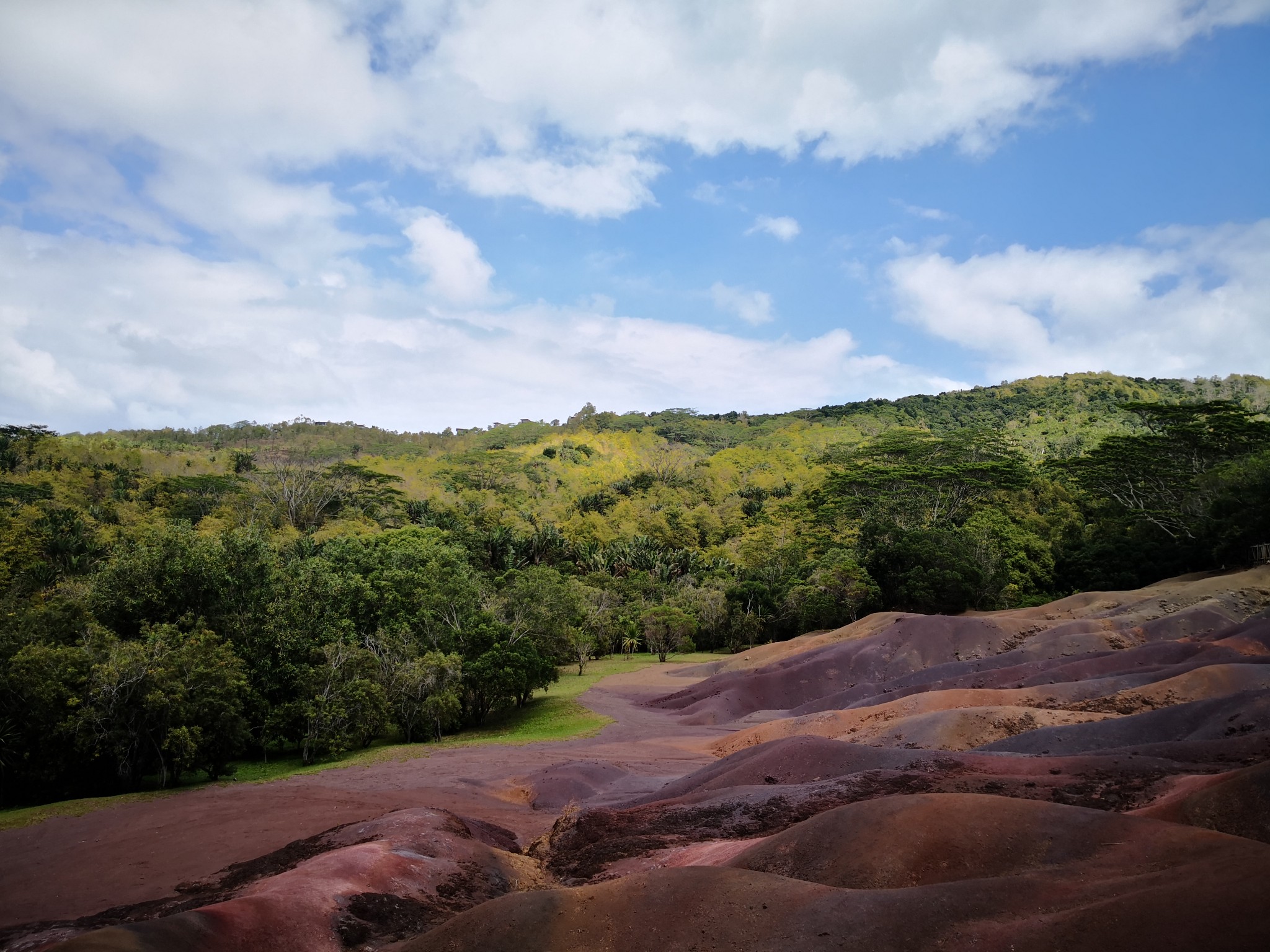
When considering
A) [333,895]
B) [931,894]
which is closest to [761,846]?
[931,894]

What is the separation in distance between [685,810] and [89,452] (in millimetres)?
80261

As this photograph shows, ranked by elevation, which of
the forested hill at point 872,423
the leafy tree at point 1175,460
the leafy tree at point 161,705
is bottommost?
the leafy tree at point 161,705

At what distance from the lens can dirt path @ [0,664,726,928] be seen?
13.6 meters

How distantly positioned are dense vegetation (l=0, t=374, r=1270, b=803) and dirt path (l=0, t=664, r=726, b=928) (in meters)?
2.85

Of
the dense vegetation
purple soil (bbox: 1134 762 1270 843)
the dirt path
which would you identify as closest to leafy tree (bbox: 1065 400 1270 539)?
the dense vegetation

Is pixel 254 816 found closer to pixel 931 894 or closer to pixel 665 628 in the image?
pixel 931 894

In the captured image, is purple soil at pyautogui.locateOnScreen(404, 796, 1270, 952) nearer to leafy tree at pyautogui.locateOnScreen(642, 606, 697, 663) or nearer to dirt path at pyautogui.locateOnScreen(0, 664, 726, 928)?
dirt path at pyautogui.locateOnScreen(0, 664, 726, 928)

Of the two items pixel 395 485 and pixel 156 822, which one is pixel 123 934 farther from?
pixel 395 485

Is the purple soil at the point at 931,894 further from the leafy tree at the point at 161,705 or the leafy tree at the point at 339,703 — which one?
the leafy tree at the point at 339,703

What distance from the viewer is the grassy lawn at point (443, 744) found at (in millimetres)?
18750

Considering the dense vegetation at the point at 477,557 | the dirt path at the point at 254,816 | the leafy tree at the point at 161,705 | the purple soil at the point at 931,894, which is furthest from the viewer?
the dense vegetation at the point at 477,557

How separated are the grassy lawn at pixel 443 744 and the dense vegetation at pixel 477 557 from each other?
2.68ft

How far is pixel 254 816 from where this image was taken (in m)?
18.0

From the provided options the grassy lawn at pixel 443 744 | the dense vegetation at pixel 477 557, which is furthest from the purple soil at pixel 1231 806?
the grassy lawn at pixel 443 744
